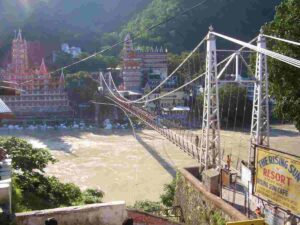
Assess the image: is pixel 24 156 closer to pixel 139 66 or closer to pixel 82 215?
pixel 82 215

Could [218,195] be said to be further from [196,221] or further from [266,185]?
[266,185]

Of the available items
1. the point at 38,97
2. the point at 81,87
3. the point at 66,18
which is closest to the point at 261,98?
the point at 38,97

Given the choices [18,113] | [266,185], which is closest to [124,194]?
Answer: [266,185]

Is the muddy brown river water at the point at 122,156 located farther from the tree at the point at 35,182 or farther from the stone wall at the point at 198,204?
the stone wall at the point at 198,204

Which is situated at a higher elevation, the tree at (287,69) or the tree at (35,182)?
the tree at (287,69)

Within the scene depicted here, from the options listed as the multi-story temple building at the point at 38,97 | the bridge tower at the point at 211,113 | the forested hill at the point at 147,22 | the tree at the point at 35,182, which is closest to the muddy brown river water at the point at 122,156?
the multi-story temple building at the point at 38,97

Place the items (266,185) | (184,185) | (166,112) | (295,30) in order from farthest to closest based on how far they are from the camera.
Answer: (166,112) < (184,185) < (295,30) < (266,185)

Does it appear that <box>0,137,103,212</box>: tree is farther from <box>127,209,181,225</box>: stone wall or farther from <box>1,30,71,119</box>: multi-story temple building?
<box>1,30,71,119</box>: multi-story temple building
